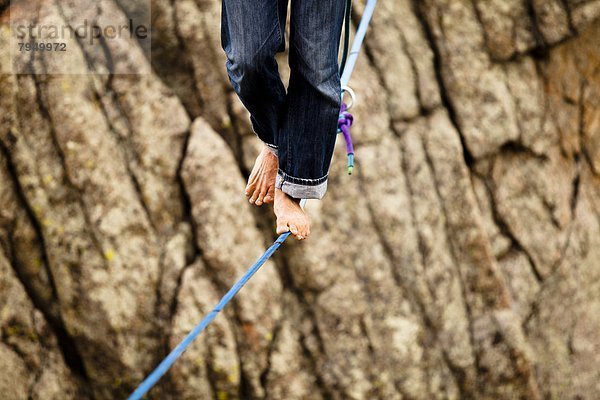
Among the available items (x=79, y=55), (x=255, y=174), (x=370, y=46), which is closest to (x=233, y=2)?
(x=255, y=174)

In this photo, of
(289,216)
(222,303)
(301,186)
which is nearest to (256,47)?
(301,186)

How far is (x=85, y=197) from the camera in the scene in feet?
15.8

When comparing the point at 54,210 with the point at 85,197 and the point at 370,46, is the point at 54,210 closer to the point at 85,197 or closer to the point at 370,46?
the point at 85,197

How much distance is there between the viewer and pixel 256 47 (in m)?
2.28

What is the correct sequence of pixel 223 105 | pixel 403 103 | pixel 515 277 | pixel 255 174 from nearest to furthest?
1. pixel 255 174
2. pixel 223 105
3. pixel 403 103
4. pixel 515 277

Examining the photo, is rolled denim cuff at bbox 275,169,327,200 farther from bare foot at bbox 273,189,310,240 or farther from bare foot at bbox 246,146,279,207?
bare foot at bbox 246,146,279,207

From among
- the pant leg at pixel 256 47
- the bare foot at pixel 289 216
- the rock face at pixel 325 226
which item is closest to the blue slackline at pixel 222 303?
the bare foot at pixel 289 216

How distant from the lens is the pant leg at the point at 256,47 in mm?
2258

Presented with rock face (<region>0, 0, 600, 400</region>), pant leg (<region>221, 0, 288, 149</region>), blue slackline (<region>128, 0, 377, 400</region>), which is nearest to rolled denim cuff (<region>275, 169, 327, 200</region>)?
blue slackline (<region>128, 0, 377, 400</region>)

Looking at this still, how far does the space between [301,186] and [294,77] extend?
387mm

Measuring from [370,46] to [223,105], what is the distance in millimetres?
1238

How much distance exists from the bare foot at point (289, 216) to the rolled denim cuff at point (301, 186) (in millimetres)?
55

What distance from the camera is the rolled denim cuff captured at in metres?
2.49

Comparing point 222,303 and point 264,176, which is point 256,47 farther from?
point 222,303
